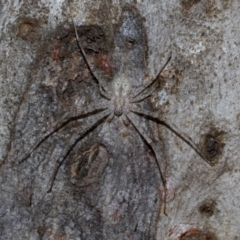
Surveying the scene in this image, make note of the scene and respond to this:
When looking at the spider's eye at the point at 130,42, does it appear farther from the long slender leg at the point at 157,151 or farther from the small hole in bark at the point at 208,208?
the small hole in bark at the point at 208,208

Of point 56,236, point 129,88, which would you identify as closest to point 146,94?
point 129,88

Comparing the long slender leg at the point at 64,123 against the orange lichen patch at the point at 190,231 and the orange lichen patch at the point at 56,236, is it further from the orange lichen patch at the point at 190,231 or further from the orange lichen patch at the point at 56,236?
the orange lichen patch at the point at 190,231

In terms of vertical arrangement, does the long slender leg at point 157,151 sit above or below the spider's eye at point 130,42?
below

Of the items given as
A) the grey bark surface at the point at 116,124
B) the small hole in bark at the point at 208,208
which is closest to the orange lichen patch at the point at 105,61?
the grey bark surface at the point at 116,124

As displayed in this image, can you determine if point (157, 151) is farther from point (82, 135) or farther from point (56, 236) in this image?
point (56, 236)

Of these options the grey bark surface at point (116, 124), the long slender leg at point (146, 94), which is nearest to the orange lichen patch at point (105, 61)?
the grey bark surface at point (116, 124)

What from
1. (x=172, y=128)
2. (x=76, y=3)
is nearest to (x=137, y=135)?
(x=172, y=128)

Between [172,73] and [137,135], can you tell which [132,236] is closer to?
[137,135]

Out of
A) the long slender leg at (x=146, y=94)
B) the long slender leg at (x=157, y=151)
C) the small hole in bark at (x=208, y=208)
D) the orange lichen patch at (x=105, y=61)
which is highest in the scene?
the orange lichen patch at (x=105, y=61)

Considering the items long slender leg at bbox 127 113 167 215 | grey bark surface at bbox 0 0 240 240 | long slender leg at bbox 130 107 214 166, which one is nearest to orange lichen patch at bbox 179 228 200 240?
grey bark surface at bbox 0 0 240 240

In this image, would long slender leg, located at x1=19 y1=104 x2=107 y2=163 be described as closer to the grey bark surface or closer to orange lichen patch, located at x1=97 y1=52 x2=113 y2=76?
the grey bark surface
